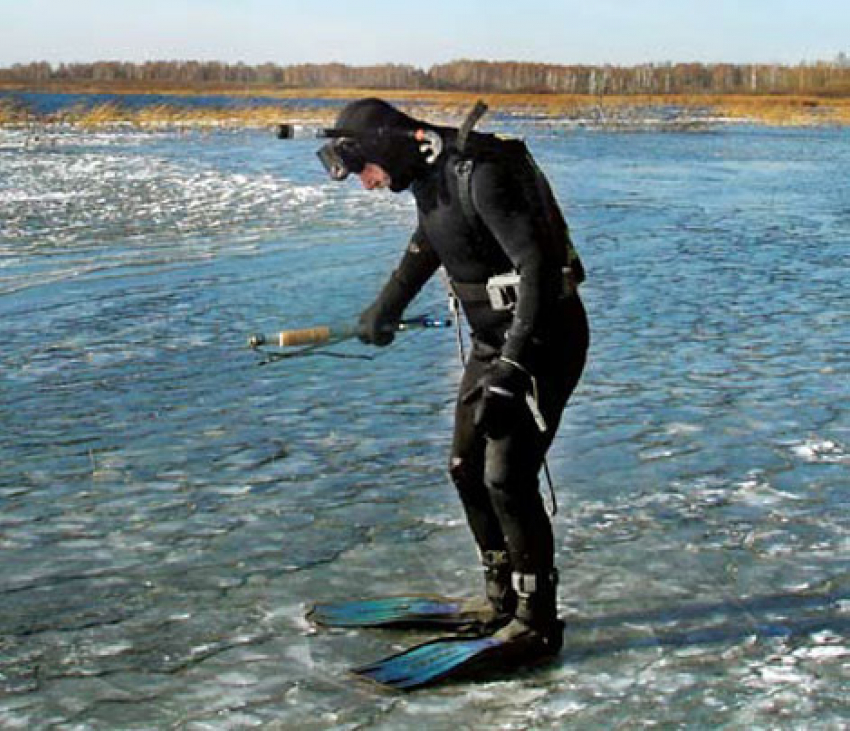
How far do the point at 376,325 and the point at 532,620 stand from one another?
1311mm

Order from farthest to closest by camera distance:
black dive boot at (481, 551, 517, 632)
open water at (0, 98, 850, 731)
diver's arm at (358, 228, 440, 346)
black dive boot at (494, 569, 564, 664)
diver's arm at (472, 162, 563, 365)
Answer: diver's arm at (358, 228, 440, 346)
black dive boot at (481, 551, 517, 632)
black dive boot at (494, 569, 564, 664)
open water at (0, 98, 850, 731)
diver's arm at (472, 162, 563, 365)

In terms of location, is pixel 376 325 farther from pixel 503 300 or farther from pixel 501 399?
pixel 501 399

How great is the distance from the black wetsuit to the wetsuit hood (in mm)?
43

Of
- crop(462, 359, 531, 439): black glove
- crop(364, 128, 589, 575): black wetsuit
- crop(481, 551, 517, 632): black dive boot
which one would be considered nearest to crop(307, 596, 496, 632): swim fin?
crop(481, 551, 517, 632): black dive boot

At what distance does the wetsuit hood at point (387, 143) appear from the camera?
4352 millimetres

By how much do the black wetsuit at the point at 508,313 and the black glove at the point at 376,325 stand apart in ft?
1.49

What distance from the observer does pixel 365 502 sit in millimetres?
6379

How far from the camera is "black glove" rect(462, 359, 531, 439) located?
14.0ft

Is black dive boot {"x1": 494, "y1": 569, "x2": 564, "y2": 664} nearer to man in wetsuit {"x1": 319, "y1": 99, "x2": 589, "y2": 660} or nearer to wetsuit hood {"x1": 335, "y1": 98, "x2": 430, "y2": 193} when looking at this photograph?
man in wetsuit {"x1": 319, "y1": 99, "x2": 589, "y2": 660}

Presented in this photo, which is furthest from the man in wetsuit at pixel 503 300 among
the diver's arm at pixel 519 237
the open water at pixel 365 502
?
the open water at pixel 365 502

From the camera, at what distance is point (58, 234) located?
57.6ft

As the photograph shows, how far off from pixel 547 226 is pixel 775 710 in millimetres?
1745

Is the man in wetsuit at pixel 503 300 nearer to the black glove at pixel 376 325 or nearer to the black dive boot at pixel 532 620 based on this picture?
the black dive boot at pixel 532 620

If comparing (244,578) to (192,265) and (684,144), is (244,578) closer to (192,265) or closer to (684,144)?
(192,265)
